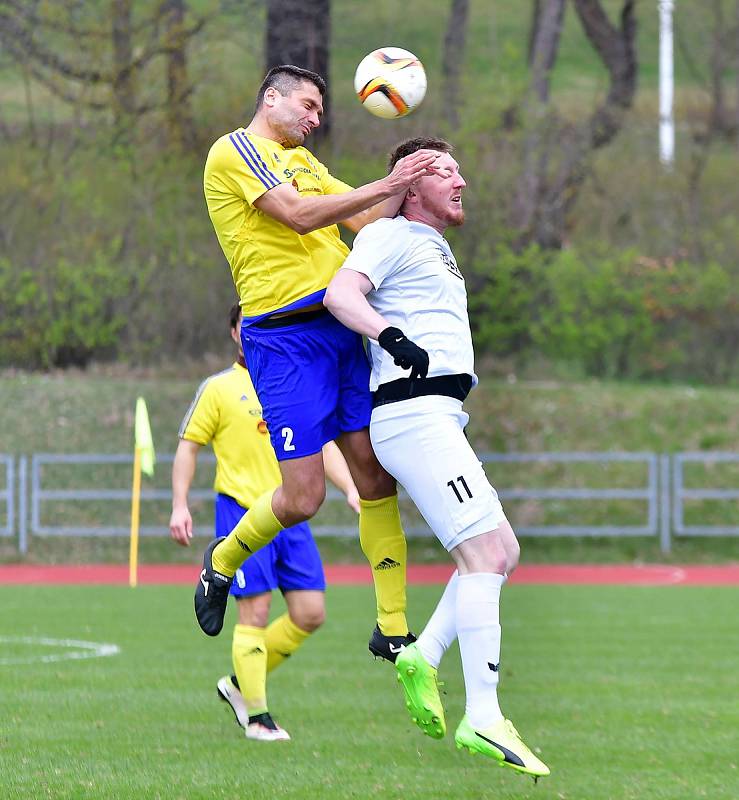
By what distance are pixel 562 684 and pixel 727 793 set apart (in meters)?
3.51

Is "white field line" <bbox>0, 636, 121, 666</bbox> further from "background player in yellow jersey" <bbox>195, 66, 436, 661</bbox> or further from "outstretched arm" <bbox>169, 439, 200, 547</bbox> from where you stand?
"background player in yellow jersey" <bbox>195, 66, 436, 661</bbox>

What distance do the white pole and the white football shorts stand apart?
80.5ft

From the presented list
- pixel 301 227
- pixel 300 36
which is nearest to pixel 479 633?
pixel 301 227

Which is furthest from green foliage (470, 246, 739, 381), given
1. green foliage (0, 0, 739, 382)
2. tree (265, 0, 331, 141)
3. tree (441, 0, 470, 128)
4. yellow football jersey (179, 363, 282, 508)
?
yellow football jersey (179, 363, 282, 508)

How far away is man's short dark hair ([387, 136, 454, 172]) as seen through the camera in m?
6.07

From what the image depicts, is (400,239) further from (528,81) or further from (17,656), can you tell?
(528,81)

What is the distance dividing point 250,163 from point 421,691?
7.21 ft

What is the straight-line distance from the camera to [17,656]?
10.6m

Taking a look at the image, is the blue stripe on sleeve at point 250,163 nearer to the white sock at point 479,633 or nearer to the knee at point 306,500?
the knee at point 306,500

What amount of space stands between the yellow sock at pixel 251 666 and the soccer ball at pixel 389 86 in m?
2.99

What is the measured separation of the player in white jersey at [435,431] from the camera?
18.5 ft

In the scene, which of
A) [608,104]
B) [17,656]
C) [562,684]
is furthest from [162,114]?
[562,684]

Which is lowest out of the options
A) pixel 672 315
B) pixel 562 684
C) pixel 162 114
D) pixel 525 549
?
pixel 525 549

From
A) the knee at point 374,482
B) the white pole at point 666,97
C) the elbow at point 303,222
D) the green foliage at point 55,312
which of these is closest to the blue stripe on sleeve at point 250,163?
the elbow at point 303,222
